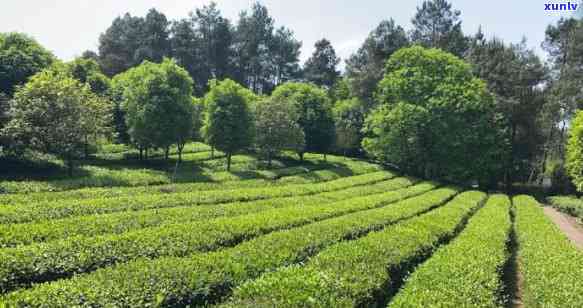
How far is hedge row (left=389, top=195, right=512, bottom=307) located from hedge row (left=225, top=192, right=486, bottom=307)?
0.57 metres

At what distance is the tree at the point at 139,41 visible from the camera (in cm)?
6862

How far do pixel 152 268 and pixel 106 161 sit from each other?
28.2 m

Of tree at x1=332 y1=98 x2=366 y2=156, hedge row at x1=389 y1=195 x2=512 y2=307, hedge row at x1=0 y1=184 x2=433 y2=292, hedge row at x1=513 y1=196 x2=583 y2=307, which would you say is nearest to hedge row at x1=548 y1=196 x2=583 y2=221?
hedge row at x1=513 y1=196 x2=583 y2=307

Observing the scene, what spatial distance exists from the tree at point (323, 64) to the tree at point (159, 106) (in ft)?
174

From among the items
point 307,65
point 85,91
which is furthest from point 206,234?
point 307,65

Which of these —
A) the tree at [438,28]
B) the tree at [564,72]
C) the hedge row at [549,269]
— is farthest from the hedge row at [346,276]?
the tree at [438,28]

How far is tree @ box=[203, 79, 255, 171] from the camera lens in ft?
107

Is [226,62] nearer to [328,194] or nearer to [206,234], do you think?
[328,194]

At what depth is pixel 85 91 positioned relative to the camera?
26703 mm

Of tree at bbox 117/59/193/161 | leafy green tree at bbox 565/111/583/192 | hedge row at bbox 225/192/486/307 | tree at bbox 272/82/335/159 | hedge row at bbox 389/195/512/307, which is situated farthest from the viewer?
tree at bbox 272/82/335/159

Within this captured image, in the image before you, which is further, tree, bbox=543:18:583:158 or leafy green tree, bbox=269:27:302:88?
leafy green tree, bbox=269:27:302:88

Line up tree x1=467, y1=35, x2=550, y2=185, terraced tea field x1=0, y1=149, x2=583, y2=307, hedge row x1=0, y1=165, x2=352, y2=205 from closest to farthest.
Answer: terraced tea field x1=0, y1=149, x2=583, y2=307 → hedge row x1=0, y1=165, x2=352, y2=205 → tree x1=467, y1=35, x2=550, y2=185

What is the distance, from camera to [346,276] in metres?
8.86

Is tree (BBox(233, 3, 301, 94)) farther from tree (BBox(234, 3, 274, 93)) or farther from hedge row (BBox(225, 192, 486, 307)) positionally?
hedge row (BBox(225, 192, 486, 307))
